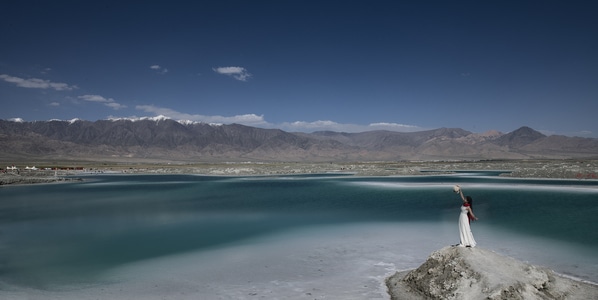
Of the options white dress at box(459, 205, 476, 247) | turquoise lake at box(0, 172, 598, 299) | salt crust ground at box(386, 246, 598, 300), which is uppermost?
white dress at box(459, 205, 476, 247)

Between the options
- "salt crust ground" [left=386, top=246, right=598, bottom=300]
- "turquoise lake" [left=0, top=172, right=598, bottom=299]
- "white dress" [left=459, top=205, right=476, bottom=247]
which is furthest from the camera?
"turquoise lake" [left=0, top=172, right=598, bottom=299]

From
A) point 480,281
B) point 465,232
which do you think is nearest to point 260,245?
point 465,232

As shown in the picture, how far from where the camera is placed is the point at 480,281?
789 centimetres

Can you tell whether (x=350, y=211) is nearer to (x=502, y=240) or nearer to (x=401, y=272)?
(x=502, y=240)

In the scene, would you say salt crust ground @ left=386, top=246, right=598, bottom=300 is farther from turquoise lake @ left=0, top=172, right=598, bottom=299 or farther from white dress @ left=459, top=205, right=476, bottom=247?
turquoise lake @ left=0, top=172, right=598, bottom=299

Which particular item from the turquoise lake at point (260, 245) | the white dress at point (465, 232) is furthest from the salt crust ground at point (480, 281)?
the turquoise lake at point (260, 245)

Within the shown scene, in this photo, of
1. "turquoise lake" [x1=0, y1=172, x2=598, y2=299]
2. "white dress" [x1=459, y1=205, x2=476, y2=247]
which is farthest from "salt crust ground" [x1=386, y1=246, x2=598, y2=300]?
"turquoise lake" [x1=0, y1=172, x2=598, y2=299]

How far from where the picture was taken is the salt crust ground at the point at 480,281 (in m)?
7.61

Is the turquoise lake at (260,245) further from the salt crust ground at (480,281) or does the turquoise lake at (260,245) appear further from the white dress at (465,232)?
the white dress at (465,232)

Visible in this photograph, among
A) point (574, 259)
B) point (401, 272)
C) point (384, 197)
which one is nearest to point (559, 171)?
point (384, 197)

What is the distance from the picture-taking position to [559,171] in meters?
51.4

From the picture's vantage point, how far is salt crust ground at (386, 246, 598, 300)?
761cm

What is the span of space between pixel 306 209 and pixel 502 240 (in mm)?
12838

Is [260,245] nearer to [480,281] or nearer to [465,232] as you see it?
[465,232]
